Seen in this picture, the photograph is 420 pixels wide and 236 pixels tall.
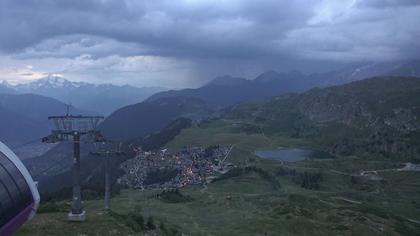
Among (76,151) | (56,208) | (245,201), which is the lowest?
(245,201)

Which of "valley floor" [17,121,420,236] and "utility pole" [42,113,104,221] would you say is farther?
"utility pole" [42,113,104,221]

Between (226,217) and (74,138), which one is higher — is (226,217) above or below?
below

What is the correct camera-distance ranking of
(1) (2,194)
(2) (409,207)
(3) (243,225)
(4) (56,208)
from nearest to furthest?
(1) (2,194) → (4) (56,208) → (3) (243,225) → (2) (409,207)

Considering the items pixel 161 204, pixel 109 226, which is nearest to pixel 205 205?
pixel 161 204

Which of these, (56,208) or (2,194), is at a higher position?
(2,194)

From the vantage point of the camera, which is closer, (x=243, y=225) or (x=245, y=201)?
(x=243, y=225)

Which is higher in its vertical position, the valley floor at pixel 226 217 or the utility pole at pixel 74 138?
the utility pole at pixel 74 138

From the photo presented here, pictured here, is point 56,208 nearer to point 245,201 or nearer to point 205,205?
point 205,205

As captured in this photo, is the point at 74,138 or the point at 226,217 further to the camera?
the point at 226,217

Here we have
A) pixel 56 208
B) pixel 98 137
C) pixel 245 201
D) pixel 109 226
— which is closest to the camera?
pixel 109 226

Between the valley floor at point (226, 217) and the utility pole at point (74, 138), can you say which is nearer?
the valley floor at point (226, 217)

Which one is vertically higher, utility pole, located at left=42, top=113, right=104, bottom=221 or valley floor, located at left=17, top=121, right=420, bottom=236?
utility pole, located at left=42, top=113, right=104, bottom=221
